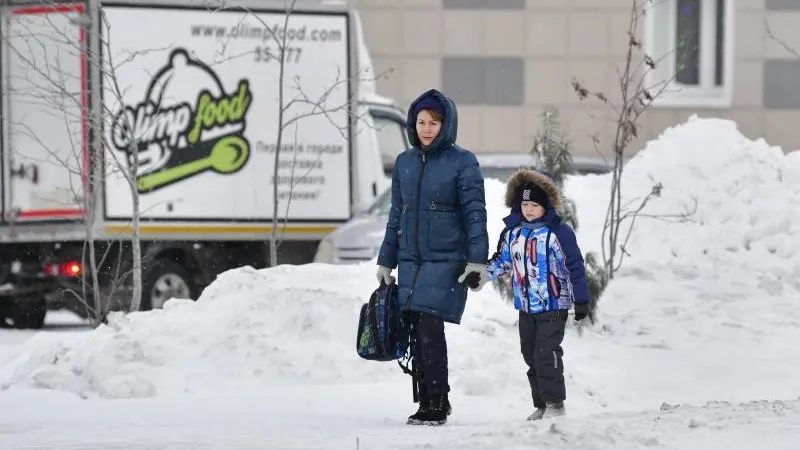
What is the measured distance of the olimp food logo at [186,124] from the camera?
18.5 meters

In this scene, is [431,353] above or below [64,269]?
above

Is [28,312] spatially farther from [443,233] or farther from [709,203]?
[443,233]

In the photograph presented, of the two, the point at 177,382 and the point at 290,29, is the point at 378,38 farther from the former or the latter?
the point at 177,382

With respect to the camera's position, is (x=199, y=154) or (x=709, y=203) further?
(x=199, y=154)

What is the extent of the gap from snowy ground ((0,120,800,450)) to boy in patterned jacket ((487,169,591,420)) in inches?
19.6

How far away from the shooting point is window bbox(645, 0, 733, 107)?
25891 millimetres

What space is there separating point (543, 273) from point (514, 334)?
→ 2.66m

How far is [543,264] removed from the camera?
9.95m

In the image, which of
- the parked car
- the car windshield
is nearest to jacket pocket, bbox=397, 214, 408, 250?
the parked car

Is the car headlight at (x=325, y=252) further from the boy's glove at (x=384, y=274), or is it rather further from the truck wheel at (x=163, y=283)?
the boy's glove at (x=384, y=274)

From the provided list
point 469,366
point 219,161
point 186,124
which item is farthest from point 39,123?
point 469,366

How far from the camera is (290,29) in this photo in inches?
747

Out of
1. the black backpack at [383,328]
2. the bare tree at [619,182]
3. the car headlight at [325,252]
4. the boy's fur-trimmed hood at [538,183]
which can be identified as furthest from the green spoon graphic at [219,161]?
the black backpack at [383,328]

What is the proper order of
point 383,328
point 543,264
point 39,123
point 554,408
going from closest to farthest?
1. point 383,328
2. point 543,264
3. point 554,408
4. point 39,123
